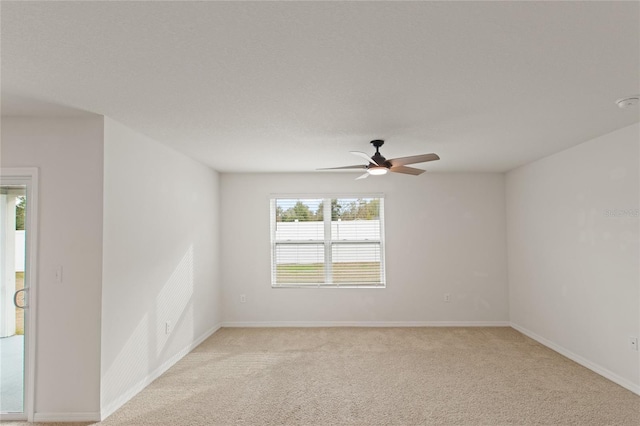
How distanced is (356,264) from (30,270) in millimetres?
4216

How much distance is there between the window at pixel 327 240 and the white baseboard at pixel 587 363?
7.51 feet

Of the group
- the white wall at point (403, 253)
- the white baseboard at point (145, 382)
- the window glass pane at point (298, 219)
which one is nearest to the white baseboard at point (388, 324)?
the white wall at point (403, 253)

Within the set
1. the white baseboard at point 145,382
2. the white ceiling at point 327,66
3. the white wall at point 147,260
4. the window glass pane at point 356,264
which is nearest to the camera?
the white ceiling at point 327,66

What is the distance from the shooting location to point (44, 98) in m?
2.58

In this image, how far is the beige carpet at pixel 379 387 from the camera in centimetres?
293

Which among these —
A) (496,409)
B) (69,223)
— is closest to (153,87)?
(69,223)

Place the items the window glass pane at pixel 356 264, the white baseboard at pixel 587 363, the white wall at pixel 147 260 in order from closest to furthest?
the white wall at pixel 147 260
the white baseboard at pixel 587 363
the window glass pane at pixel 356 264

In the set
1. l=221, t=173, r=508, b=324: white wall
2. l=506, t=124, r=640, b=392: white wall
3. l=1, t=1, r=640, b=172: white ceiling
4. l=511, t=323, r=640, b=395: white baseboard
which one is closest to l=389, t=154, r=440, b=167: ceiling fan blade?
l=1, t=1, r=640, b=172: white ceiling

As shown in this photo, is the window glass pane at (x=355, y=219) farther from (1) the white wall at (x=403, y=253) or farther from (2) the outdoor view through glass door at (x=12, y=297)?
(2) the outdoor view through glass door at (x=12, y=297)

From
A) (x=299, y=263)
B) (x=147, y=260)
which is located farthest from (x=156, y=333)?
(x=299, y=263)

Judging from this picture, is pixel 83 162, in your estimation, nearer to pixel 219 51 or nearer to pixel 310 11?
pixel 219 51

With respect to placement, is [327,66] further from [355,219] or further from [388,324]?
[388,324]

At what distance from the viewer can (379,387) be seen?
3.47 meters

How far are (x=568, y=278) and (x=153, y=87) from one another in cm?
476
